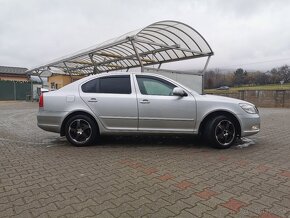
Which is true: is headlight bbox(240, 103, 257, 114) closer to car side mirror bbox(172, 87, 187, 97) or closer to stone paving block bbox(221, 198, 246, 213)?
car side mirror bbox(172, 87, 187, 97)

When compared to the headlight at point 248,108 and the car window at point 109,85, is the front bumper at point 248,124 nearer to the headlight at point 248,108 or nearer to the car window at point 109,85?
the headlight at point 248,108

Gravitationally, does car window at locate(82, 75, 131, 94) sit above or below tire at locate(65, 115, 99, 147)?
above

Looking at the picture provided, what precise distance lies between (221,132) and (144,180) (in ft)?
8.36

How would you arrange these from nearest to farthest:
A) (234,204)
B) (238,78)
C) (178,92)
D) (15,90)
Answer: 1. (234,204)
2. (178,92)
3. (15,90)
4. (238,78)

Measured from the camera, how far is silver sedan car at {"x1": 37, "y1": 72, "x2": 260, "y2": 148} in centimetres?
598

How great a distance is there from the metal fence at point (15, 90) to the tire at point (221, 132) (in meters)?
30.8

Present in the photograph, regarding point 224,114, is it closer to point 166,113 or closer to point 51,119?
point 166,113

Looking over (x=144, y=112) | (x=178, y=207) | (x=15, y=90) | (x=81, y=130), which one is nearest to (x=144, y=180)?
(x=178, y=207)

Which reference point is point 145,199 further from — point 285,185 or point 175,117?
point 175,117

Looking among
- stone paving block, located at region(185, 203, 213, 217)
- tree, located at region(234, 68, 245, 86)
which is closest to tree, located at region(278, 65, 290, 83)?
tree, located at region(234, 68, 245, 86)

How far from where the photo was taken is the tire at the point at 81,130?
6.10 meters

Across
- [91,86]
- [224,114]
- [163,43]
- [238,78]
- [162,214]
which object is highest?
[163,43]

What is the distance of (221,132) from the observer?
5.98 m

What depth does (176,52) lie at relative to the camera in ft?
44.5
